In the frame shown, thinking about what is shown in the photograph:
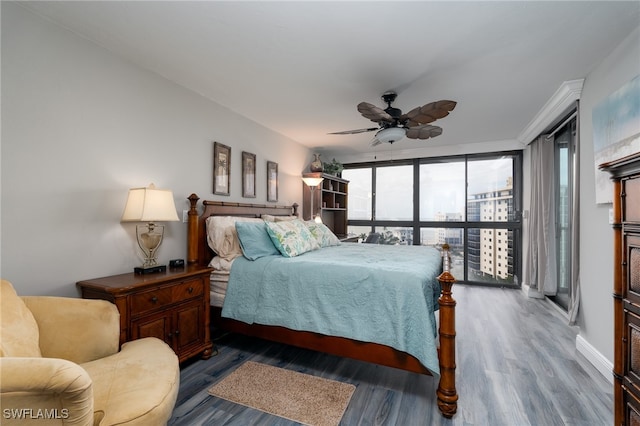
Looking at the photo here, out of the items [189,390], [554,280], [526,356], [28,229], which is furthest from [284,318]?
[554,280]

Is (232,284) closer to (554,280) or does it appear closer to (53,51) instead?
(53,51)

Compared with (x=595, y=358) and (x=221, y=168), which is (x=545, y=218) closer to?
(x=595, y=358)

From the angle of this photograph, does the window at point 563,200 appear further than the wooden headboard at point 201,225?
Yes

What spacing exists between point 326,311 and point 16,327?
1638 mm

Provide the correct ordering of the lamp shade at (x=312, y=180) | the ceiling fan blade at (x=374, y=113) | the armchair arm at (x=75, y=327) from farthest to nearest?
the lamp shade at (x=312, y=180), the ceiling fan blade at (x=374, y=113), the armchair arm at (x=75, y=327)

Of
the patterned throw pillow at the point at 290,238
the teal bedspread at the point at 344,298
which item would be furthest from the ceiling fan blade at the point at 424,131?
the patterned throw pillow at the point at 290,238

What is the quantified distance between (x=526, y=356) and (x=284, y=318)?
2.14 meters

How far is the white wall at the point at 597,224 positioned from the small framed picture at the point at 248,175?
137 inches

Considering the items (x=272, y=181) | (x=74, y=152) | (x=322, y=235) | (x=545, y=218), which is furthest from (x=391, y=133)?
(x=545, y=218)

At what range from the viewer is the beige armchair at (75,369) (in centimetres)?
88

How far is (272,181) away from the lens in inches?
162

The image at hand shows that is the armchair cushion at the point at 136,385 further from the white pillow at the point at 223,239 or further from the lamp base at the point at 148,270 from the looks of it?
the white pillow at the point at 223,239

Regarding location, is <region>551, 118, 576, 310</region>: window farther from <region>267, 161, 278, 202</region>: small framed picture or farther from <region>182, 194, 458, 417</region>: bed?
<region>267, 161, 278, 202</region>: small framed picture

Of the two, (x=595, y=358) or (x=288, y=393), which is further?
(x=595, y=358)
